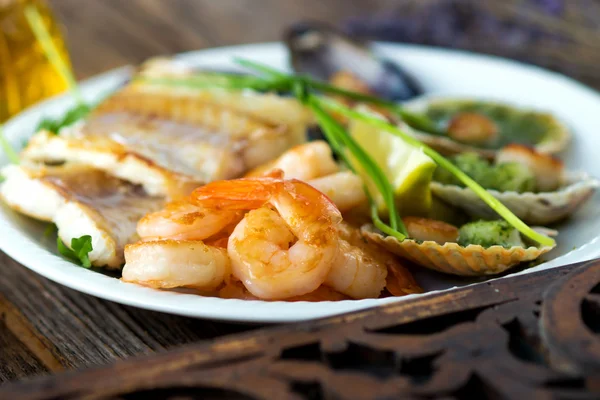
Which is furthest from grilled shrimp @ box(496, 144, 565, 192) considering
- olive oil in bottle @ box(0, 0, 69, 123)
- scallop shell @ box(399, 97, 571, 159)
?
olive oil in bottle @ box(0, 0, 69, 123)

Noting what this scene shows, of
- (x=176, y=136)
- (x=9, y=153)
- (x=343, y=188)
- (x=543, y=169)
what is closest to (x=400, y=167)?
(x=343, y=188)

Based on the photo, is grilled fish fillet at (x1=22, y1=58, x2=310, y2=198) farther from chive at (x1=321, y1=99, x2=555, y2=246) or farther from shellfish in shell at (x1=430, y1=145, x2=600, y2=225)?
shellfish in shell at (x1=430, y1=145, x2=600, y2=225)

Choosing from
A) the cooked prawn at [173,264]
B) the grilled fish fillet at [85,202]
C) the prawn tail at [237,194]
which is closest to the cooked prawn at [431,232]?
the prawn tail at [237,194]

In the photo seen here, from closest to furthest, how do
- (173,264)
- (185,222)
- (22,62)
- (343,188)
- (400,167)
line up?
(173,264), (185,222), (343,188), (400,167), (22,62)

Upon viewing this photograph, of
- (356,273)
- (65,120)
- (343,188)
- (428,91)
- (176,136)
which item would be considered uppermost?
(65,120)

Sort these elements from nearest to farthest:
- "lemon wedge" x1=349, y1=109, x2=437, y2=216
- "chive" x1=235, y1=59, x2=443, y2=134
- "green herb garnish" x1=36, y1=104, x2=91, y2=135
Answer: "lemon wedge" x1=349, y1=109, x2=437, y2=216, "chive" x1=235, y1=59, x2=443, y2=134, "green herb garnish" x1=36, y1=104, x2=91, y2=135

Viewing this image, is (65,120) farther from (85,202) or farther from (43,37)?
(85,202)
